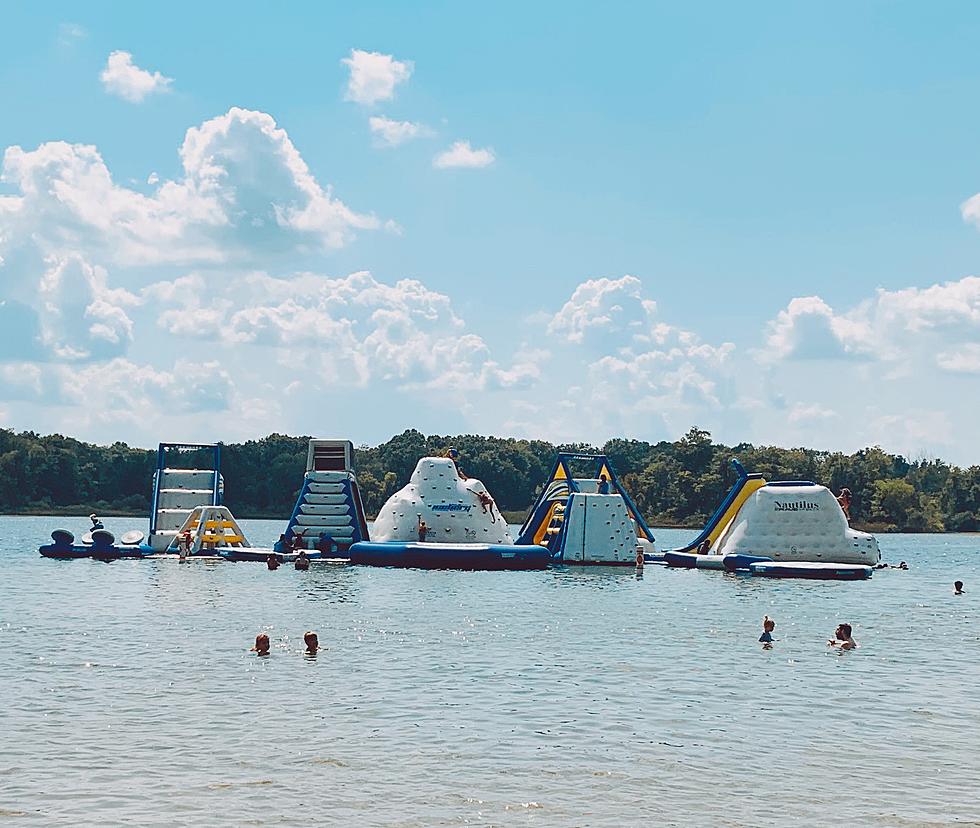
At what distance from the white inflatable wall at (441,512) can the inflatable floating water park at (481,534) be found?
2.1 inches

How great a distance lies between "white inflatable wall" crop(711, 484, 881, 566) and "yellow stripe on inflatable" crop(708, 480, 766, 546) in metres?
1.58

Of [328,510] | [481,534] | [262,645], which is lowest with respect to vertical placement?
[262,645]

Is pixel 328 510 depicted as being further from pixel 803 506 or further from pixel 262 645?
pixel 262 645

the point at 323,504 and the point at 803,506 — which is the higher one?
the point at 803,506

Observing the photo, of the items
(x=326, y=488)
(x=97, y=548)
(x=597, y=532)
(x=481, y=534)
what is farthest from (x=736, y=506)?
(x=97, y=548)

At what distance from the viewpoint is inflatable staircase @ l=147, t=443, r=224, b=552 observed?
239 ft

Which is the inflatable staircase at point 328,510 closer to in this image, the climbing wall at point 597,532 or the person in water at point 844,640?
the climbing wall at point 597,532

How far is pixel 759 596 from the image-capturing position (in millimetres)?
50688

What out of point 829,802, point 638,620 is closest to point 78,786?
point 829,802

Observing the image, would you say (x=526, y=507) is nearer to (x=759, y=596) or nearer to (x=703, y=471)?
(x=703, y=471)

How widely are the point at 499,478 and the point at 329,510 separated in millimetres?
107768

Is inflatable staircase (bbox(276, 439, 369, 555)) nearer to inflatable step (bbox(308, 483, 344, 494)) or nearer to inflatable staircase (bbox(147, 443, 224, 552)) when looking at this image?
inflatable step (bbox(308, 483, 344, 494))

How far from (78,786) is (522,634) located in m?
19.9

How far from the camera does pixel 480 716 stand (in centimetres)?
2177
